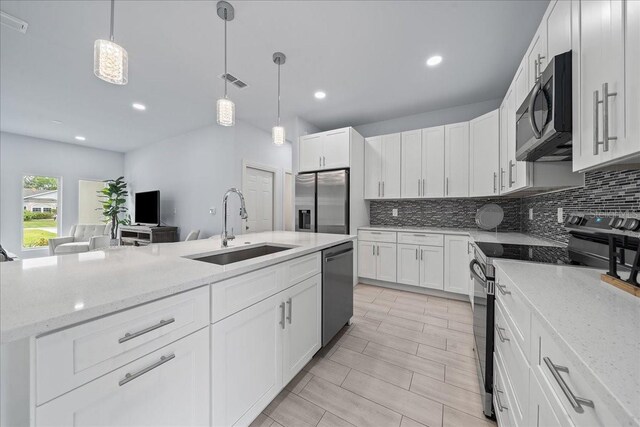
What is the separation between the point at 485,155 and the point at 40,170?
28.3ft

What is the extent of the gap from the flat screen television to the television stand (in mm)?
285

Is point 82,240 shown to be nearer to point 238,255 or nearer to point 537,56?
point 238,255

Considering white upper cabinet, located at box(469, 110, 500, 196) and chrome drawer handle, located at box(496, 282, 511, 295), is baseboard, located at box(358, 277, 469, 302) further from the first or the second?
chrome drawer handle, located at box(496, 282, 511, 295)

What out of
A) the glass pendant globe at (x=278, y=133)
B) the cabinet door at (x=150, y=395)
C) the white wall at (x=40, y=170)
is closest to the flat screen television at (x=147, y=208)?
the white wall at (x=40, y=170)

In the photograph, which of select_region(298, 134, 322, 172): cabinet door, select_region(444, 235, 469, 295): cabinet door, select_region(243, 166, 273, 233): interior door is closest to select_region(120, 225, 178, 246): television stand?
select_region(243, 166, 273, 233): interior door

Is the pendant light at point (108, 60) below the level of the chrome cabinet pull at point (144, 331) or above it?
above

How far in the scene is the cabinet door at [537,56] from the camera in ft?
4.69

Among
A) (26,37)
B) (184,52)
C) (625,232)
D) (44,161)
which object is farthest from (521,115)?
(44,161)

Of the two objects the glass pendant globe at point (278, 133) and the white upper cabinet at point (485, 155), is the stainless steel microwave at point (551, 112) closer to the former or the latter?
the white upper cabinet at point (485, 155)

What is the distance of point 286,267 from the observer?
58.2 inches

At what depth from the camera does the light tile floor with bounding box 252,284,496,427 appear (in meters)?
1.36

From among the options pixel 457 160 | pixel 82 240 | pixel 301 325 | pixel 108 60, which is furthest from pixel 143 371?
pixel 82 240

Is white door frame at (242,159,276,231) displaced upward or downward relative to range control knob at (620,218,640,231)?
upward

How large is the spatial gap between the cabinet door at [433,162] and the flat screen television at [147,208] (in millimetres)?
5431
